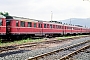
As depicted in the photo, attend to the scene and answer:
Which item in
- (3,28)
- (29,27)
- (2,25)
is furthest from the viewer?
(29,27)

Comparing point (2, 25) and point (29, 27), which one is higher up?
point (2, 25)

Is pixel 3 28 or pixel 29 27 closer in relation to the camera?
pixel 3 28

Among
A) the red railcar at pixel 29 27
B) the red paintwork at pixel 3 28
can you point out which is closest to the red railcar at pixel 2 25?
the red paintwork at pixel 3 28

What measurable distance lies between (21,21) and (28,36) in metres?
3.84

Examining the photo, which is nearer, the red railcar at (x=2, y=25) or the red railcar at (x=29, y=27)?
the red railcar at (x=2, y=25)

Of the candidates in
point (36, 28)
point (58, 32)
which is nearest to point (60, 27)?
point (58, 32)

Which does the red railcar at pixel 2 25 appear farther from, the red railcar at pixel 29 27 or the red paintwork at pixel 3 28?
the red railcar at pixel 29 27

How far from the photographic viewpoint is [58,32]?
39.1 meters

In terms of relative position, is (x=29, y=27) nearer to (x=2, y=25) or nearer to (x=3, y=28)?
(x=3, y=28)

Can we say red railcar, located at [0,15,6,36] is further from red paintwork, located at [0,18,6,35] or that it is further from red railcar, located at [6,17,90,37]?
red railcar, located at [6,17,90,37]

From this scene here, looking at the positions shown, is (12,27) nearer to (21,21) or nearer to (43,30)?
(21,21)

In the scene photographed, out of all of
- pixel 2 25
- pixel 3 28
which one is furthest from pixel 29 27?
pixel 2 25

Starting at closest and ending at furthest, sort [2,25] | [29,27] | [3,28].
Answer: [2,25]
[3,28]
[29,27]

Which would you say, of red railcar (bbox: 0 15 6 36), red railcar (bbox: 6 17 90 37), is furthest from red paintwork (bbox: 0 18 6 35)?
red railcar (bbox: 6 17 90 37)
